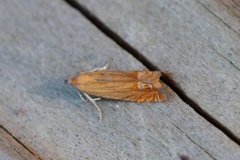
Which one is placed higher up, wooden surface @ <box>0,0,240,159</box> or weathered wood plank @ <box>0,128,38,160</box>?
wooden surface @ <box>0,0,240,159</box>

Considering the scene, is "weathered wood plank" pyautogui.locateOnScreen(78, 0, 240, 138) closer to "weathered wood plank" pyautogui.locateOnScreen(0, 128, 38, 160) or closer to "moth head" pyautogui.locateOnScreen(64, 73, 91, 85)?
"moth head" pyautogui.locateOnScreen(64, 73, 91, 85)

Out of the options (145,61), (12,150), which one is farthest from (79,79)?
(12,150)

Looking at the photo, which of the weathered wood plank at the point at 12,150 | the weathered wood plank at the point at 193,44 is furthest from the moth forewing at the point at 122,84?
the weathered wood plank at the point at 12,150

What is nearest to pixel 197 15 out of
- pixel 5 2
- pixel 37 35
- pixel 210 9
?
pixel 210 9

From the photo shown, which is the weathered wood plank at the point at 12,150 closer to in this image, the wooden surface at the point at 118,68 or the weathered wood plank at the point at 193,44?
the wooden surface at the point at 118,68

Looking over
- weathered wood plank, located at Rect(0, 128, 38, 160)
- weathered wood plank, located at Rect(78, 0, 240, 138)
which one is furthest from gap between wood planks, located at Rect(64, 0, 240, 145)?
weathered wood plank, located at Rect(0, 128, 38, 160)

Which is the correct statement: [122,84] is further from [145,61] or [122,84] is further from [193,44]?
[193,44]

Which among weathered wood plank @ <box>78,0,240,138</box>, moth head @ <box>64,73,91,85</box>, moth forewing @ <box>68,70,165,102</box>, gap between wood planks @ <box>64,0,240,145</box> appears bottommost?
moth head @ <box>64,73,91,85</box>
